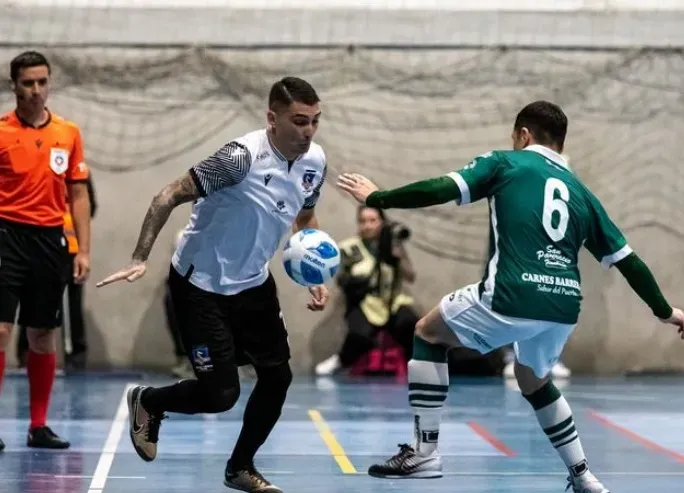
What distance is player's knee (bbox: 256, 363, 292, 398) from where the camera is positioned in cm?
680

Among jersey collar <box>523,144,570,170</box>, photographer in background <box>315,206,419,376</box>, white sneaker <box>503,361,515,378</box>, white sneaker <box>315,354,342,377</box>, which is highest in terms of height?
jersey collar <box>523,144,570,170</box>

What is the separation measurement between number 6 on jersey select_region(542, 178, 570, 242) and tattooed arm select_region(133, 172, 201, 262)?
1.65 m

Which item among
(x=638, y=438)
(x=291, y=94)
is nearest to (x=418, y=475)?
(x=291, y=94)

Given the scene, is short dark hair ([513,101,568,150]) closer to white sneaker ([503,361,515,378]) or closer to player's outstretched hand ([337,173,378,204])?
player's outstretched hand ([337,173,378,204])

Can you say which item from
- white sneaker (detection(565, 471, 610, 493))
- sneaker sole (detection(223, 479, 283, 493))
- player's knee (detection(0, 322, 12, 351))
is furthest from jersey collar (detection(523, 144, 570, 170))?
player's knee (detection(0, 322, 12, 351))

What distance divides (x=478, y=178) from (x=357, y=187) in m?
0.58

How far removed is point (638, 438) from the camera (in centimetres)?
966

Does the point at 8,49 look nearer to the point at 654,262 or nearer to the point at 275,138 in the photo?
the point at 654,262

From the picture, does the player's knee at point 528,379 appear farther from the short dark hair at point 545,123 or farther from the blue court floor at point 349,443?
the short dark hair at point 545,123

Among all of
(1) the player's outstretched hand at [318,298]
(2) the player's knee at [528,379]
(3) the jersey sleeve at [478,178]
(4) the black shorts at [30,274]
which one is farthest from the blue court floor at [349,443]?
(3) the jersey sleeve at [478,178]

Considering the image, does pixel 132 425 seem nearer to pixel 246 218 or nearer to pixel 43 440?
pixel 246 218

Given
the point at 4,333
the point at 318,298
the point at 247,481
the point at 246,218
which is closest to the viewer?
the point at 246,218

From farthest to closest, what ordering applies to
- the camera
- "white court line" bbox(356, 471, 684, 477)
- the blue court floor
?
the camera
"white court line" bbox(356, 471, 684, 477)
the blue court floor

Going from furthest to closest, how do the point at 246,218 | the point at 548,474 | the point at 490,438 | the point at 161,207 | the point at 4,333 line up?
1. the point at 490,438
2. the point at 4,333
3. the point at 548,474
4. the point at 246,218
5. the point at 161,207
